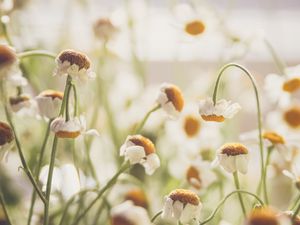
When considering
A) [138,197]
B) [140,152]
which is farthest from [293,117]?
[140,152]

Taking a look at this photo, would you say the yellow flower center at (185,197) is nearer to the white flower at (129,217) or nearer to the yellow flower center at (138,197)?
the white flower at (129,217)

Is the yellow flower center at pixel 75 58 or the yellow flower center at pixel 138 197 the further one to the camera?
the yellow flower center at pixel 138 197

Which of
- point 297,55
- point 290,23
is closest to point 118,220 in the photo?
point 297,55

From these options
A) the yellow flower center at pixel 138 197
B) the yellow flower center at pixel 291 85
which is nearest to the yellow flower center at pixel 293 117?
the yellow flower center at pixel 291 85

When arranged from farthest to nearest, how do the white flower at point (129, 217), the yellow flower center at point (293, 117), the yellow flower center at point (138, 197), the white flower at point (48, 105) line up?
1. the yellow flower center at point (293, 117)
2. the yellow flower center at point (138, 197)
3. the white flower at point (48, 105)
4. the white flower at point (129, 217)

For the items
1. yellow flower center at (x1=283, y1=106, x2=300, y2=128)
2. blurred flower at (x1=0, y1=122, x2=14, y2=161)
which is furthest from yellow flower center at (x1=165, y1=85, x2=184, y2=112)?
yellow flower center at (x1=283, y1=106, x2=300, y2=128)

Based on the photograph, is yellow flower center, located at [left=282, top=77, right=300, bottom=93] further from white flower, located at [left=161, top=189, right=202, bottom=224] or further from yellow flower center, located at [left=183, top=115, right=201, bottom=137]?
white flower, located at [left=161, top=189, right=202, bottom=224]
